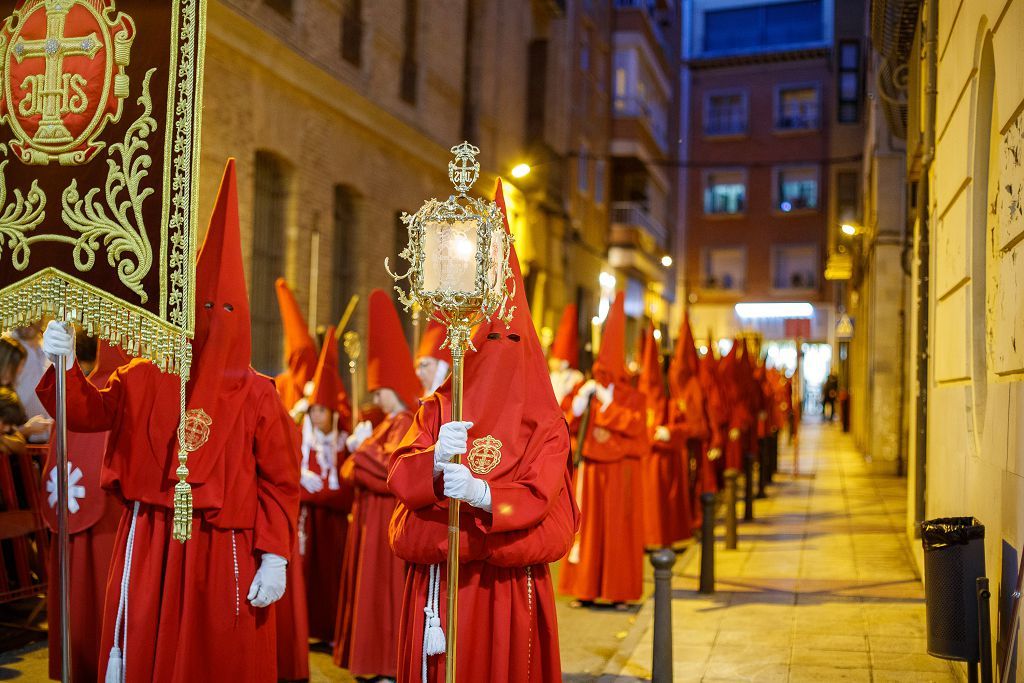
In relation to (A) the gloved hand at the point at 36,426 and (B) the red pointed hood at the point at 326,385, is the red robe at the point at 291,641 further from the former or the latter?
(A) the gloved hand at the point at 36,426

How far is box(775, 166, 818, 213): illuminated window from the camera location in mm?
47969

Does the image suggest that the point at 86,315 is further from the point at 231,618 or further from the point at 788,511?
the point at 788,511

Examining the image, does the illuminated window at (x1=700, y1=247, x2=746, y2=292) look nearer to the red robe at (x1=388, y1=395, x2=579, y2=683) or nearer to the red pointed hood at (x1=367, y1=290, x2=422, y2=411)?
the red pointed hood at (x1=367, y1=290, x2=422, y2=411)

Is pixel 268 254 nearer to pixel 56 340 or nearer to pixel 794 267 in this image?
pixel 56 340

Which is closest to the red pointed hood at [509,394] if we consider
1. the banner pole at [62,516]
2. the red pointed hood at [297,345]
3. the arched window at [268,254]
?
the banner pole at [62,516]

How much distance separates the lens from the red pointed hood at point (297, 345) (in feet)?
30.9

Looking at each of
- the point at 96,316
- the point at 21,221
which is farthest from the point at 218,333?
the point at 21,221

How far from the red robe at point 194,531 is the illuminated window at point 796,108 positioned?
46.4 meters

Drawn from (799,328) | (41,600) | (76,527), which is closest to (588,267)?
(799,328)

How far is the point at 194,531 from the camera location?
491 centimetres

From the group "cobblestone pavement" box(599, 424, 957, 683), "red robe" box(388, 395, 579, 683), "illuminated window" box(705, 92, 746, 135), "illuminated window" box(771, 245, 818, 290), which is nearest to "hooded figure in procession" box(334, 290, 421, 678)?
"cobblestone pavement" box(599, 424, 957, 683)

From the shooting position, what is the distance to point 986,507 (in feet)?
19.3

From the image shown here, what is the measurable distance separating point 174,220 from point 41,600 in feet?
17.4

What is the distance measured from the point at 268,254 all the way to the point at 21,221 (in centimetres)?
995
